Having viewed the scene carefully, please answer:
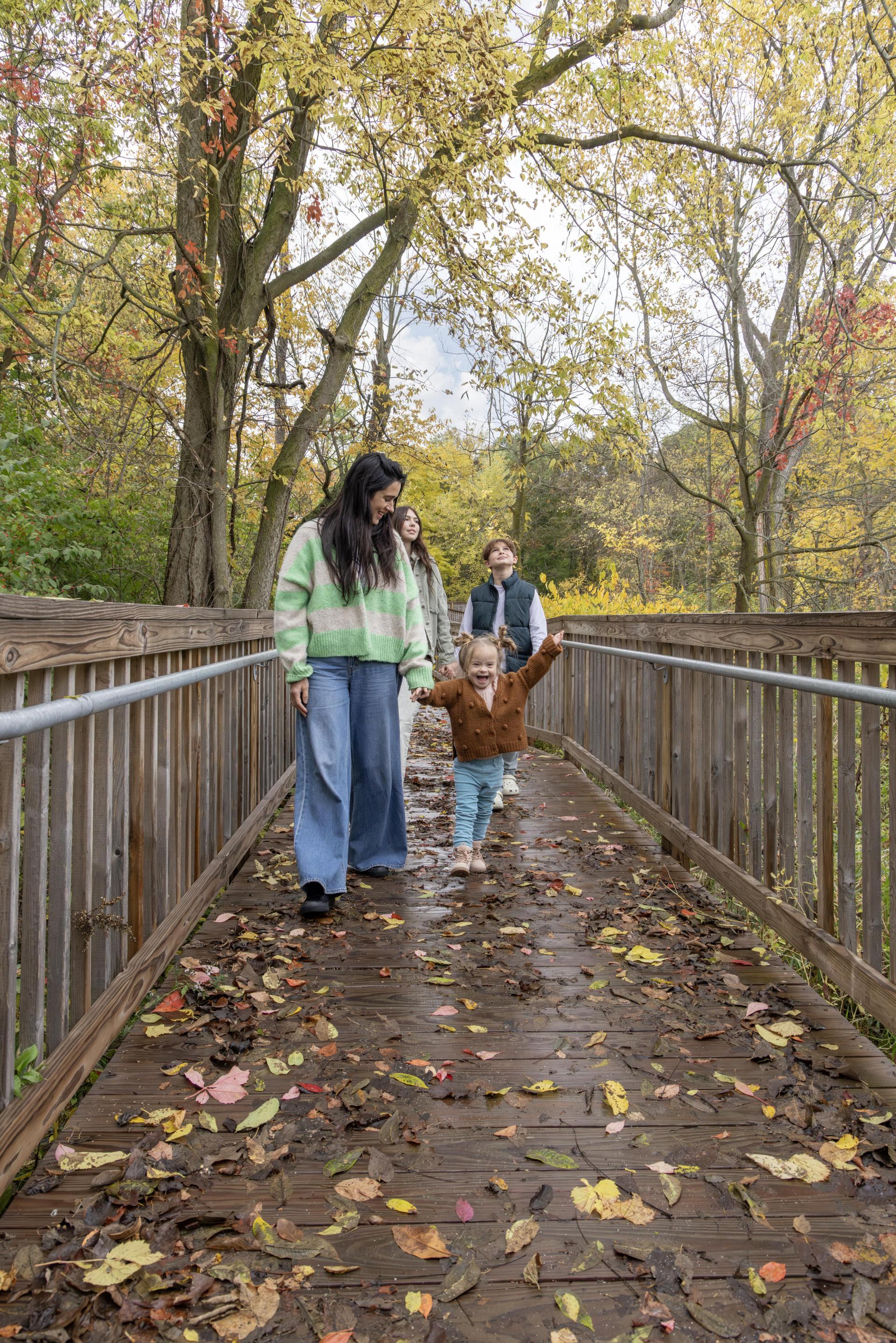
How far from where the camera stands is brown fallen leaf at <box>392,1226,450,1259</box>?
6.08 ft

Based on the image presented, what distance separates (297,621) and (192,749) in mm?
718

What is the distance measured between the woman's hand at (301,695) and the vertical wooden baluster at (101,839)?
1341mm

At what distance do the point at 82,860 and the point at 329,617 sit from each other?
1834mm

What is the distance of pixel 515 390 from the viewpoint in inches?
373

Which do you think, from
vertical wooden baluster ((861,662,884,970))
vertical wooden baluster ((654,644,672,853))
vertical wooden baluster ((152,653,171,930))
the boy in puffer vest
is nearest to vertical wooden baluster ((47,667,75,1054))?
vertical wooden baluster ((152,653,171,930))

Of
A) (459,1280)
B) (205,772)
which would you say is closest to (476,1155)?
(459,1280)

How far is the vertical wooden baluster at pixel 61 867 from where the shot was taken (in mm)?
2328

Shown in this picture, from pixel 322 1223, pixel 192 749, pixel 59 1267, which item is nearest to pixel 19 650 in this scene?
pixel 59 1267

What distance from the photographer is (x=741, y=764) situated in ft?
13.1

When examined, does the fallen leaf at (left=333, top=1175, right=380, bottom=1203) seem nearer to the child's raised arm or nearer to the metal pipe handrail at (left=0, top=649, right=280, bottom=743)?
the metal pipe handrail at (left=0, top=649, right=280, bottom=743)

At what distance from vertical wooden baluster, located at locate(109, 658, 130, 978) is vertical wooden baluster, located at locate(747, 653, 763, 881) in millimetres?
2395

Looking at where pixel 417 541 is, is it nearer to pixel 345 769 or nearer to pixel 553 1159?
pixel 345 769

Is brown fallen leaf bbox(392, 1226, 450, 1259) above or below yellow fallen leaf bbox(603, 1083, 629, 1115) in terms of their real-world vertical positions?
above

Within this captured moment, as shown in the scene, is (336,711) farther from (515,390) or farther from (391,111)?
(515,390)
